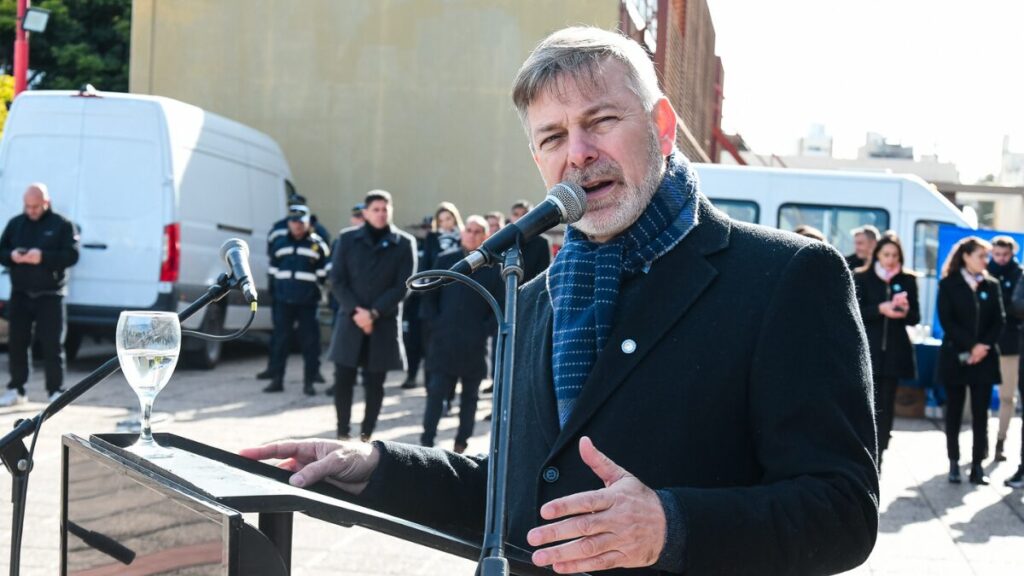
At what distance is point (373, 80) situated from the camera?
1964 centimetres

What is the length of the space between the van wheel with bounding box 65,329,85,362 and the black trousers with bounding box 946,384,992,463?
9200 millimetres

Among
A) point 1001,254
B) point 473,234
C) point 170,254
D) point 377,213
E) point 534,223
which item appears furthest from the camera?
point 170,254

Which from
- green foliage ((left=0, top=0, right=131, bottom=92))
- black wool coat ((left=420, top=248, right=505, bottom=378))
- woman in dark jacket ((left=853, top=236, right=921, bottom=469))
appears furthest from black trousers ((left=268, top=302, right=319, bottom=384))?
green foliage ((left=0, top=0, right=131, bottom=92))

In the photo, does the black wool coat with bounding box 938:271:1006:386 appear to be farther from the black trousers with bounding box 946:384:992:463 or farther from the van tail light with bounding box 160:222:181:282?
the van tail light with bounding box 160:222:181:282

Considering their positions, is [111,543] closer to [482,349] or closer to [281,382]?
[482,349]

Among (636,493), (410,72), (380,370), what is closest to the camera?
(636,493)

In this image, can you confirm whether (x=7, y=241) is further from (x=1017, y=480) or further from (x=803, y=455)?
(x=803, y=455)

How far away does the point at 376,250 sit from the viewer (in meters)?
9.20

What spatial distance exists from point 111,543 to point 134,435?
9.1 inches

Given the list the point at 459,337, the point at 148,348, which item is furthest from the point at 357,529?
the point at 148,348

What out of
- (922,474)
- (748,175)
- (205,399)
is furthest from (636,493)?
(748,175)

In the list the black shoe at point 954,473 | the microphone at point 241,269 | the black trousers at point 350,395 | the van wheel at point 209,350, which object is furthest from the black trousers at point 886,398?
the van wheel at point 209,350

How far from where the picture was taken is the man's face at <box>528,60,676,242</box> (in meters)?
2.30

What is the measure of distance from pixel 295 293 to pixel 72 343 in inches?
131
